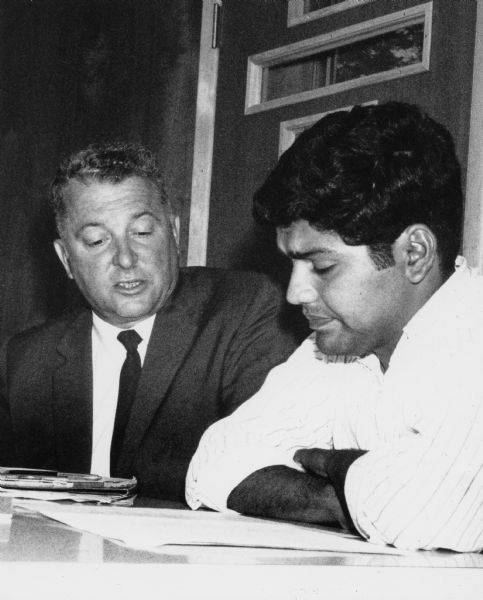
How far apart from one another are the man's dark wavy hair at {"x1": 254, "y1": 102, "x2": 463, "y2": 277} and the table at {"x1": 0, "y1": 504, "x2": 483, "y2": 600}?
795 mm

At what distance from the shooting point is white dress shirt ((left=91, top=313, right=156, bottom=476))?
273 centimetres

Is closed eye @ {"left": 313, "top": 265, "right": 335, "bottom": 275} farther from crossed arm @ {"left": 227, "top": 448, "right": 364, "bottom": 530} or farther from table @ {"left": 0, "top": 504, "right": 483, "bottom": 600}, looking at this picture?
table @ {"left": 0, "top": 504, "right": 483, "bottom": 600}

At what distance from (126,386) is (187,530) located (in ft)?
5.07

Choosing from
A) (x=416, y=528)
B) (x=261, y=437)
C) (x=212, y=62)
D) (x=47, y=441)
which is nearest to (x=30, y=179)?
(x=212, y=62)

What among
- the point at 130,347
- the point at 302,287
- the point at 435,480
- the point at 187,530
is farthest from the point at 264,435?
the point at 130,347

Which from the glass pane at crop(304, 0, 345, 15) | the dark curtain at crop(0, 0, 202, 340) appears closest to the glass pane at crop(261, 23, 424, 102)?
the glass pane at crop(304, 0, 345, 15)

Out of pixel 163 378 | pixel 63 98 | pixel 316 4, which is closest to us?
pixel 163 378

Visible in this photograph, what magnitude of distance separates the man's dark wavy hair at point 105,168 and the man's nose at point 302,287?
1.14 m

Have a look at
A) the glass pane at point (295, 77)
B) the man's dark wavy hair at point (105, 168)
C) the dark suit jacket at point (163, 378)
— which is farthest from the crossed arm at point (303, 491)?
the glass pane at point (295, 77)

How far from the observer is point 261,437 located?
6.12 ft

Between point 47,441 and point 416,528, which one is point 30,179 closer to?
point 47,441

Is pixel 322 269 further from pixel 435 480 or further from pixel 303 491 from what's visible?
pixel 435 480

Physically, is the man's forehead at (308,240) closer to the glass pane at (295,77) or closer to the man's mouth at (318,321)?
the man's mouth at (318,321)

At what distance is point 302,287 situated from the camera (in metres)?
1.83
